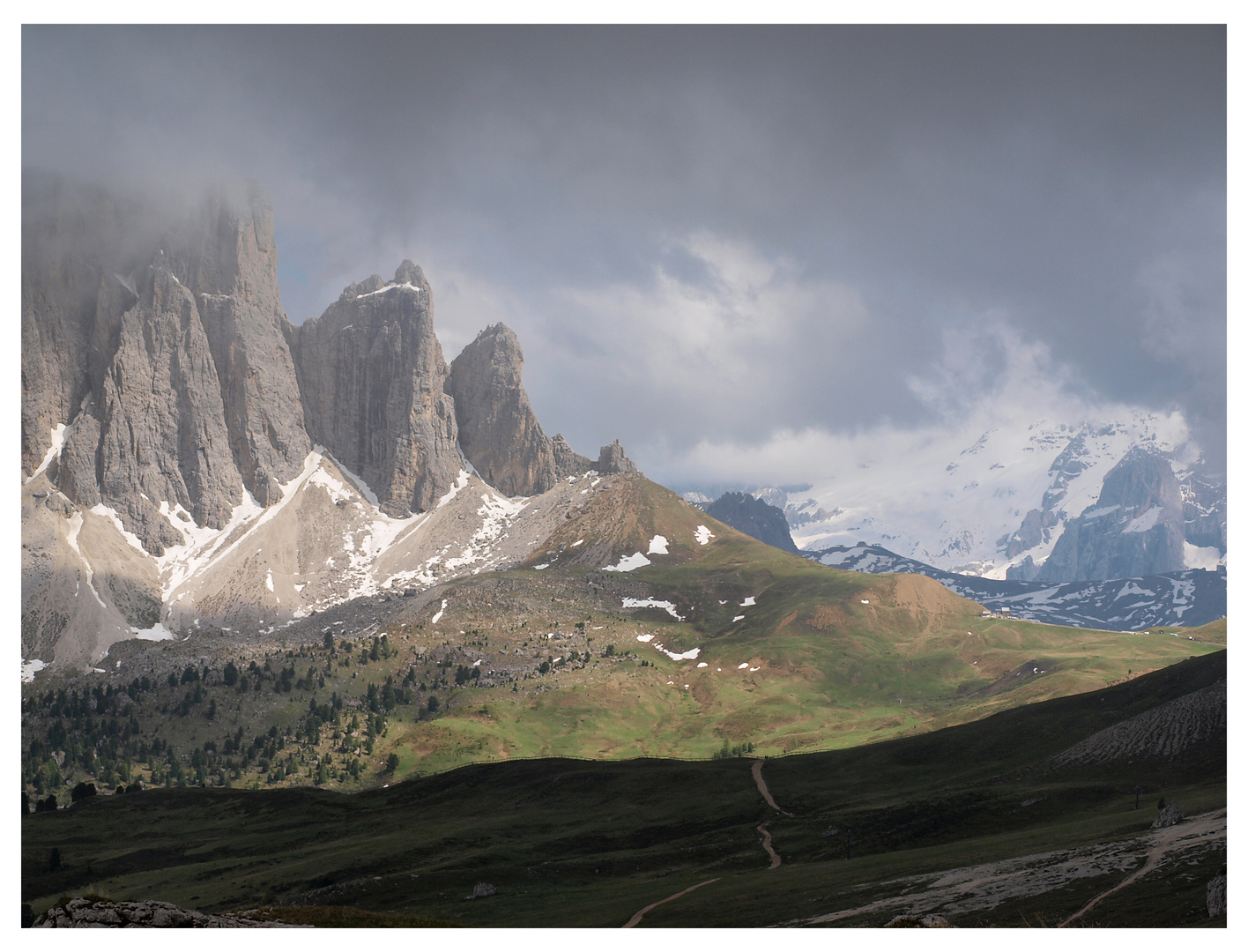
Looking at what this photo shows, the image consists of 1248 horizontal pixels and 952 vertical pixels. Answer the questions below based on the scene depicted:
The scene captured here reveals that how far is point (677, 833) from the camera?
11381 centimetres

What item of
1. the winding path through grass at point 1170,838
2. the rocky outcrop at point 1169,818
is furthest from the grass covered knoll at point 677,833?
the rocky outcrop at point 1169,818

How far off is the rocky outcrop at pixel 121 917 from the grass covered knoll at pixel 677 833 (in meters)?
1.51

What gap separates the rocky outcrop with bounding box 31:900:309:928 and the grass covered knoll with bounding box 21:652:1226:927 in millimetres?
1510

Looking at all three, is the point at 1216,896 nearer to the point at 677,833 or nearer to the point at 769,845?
the point at 769,845

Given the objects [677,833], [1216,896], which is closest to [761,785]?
[677,833]

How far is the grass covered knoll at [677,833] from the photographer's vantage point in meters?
67.9

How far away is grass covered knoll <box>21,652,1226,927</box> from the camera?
67938 mm

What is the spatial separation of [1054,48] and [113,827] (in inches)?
7194

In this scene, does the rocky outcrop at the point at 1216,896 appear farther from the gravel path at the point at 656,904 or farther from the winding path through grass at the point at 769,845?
the winding path through grass at the point at 769,845

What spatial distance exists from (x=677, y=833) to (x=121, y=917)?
80.4 metres

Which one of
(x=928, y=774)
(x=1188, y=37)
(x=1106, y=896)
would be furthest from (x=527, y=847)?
(x=1188, y=37)

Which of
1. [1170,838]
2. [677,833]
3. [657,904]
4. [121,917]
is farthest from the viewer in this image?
[677,833]

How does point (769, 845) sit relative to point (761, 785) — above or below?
above
